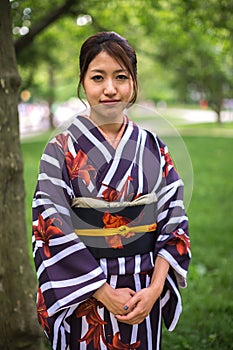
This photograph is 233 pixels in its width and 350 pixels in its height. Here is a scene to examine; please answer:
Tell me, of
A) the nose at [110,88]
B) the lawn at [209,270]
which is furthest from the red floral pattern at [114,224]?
the lawn at [209,270]

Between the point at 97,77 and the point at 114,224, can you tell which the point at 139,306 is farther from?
the point at 97,77

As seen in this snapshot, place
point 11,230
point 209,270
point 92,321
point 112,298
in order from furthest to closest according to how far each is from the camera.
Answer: point 209,270 < point 11,230 < point 92,321 < point 112,298

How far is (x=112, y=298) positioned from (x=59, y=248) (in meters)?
0.25

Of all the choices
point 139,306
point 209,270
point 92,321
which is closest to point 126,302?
point 139,306

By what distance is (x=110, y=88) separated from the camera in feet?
6.17

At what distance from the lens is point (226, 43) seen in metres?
6.19

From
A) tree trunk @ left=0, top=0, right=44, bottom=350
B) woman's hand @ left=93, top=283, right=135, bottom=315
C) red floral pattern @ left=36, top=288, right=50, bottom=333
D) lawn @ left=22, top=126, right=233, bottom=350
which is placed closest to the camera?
woman's hand @ left=93, top=283, right=135, bottom=315

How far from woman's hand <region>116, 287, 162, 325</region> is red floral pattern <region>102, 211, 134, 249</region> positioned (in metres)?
0.18

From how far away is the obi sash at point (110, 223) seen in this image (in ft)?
6.12

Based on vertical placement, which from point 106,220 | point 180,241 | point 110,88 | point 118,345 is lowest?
point 118,345

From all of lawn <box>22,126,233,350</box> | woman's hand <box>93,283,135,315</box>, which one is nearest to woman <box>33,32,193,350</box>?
woman's hand <box>93,283,135,315</box>

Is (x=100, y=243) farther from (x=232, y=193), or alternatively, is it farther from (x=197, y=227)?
(x=232, y=193)

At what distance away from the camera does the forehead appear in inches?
74.1

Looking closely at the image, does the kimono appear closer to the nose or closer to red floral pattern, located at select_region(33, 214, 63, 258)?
red floral pattern, located at select_region(33, 214, 63, 258)
